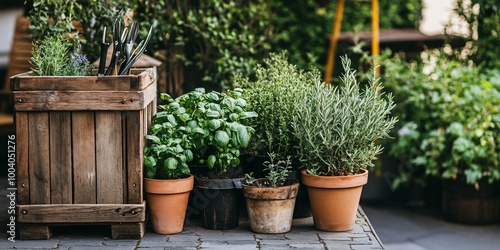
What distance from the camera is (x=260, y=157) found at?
4.79 m

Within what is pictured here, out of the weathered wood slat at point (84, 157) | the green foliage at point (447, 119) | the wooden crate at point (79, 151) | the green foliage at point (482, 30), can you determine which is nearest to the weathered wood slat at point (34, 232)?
the wooden crate at point (79, 151)

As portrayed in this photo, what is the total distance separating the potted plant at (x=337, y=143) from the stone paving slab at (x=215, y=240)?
16 centimetres

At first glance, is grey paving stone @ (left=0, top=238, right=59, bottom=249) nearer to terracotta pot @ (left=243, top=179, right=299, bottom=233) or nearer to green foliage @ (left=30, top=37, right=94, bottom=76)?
green foliage @ (left=30, top=37, right=94, bottom=76)

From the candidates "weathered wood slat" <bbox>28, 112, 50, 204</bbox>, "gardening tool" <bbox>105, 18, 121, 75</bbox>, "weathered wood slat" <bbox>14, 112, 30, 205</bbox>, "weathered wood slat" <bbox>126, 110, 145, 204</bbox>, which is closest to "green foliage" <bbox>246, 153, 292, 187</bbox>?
"weathered wood slat" <bbox>126, 110, 145, 204</bbox>

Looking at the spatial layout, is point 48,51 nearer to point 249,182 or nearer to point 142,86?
point 142,86

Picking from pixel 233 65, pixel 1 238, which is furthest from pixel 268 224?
pixel 233 65

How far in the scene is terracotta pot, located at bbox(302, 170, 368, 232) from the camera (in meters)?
4.39

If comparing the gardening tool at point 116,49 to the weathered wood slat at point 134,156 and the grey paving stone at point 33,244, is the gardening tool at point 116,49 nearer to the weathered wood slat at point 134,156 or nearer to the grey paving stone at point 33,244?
the weathered wood slat at point 134,156

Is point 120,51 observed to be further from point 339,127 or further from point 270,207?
point 339,127

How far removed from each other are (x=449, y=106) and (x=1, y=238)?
4.02 meters

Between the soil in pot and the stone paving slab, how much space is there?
2171 mm

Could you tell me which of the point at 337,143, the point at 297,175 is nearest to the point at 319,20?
the point at 297,175

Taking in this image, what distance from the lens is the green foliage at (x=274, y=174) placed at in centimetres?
443

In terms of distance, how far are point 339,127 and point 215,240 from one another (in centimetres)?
105
